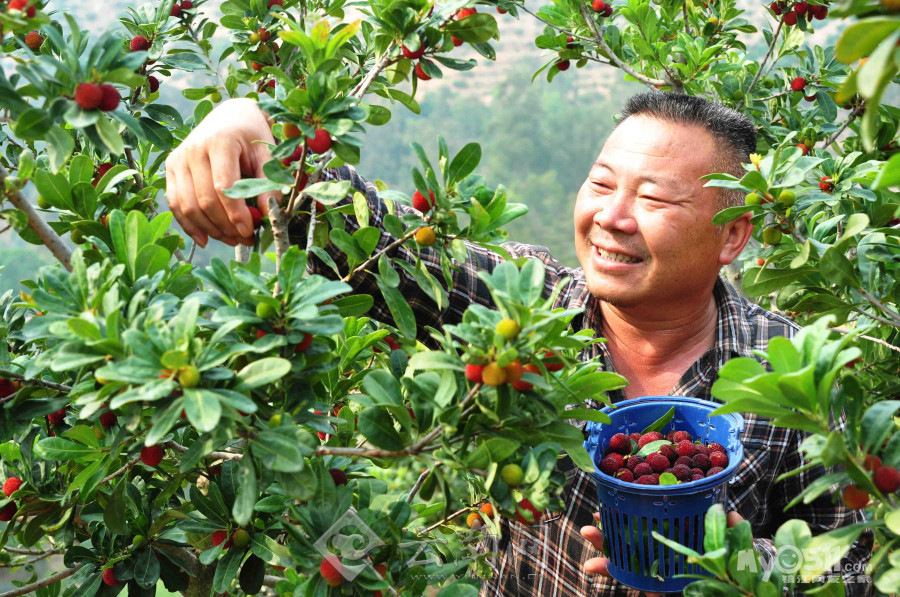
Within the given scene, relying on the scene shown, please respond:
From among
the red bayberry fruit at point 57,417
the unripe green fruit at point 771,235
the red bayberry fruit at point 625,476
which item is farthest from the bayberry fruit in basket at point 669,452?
the red bayberry fruit at point 57,417

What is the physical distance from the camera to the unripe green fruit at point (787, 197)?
1.53 meters

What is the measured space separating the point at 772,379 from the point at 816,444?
0.12m

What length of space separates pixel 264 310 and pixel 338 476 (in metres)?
0.43

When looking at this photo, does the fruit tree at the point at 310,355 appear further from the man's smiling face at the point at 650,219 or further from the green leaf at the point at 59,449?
the man's smiling face at the point at 650,219

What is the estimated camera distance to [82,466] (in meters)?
1.45

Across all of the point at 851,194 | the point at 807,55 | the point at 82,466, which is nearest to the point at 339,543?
the point at 82,466

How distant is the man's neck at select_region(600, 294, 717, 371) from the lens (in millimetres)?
2189

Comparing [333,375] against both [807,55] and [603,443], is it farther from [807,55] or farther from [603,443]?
[807,55]

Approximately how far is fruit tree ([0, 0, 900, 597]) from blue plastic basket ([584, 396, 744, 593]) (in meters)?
0.21

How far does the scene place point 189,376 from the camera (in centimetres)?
95

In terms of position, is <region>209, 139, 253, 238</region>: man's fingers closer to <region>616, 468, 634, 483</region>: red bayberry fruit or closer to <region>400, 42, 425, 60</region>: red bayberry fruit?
<region>400, 42, 425, 60</region>: red bayberry fruit

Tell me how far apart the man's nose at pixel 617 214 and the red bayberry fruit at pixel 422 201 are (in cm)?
85

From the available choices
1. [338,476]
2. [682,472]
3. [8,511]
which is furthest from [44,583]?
[682,472]

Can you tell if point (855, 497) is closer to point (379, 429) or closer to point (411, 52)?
point (379, 429)
